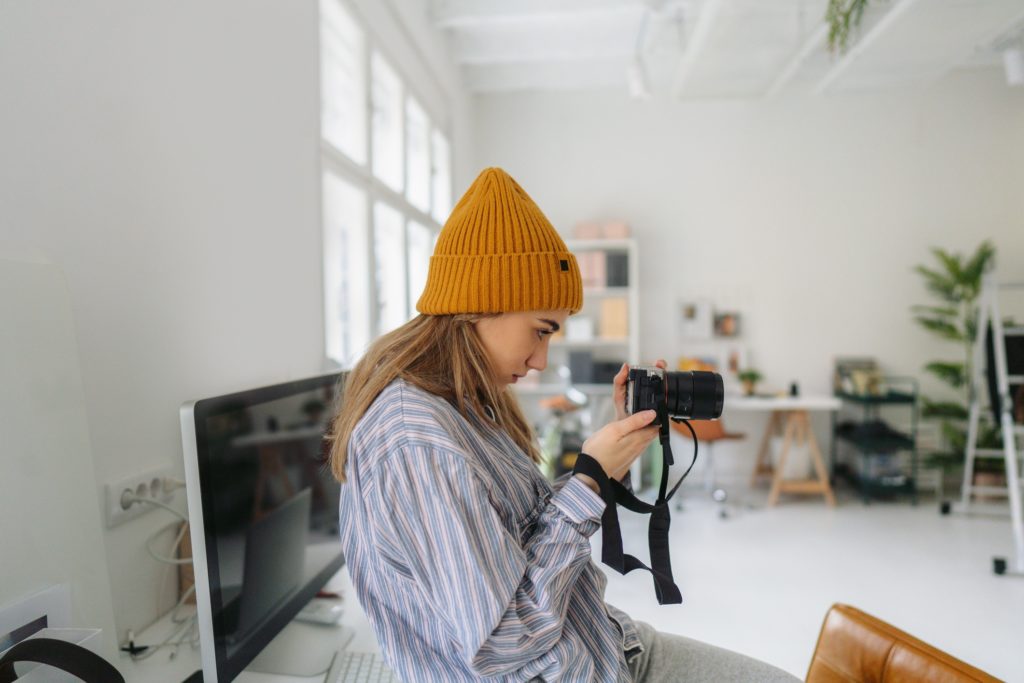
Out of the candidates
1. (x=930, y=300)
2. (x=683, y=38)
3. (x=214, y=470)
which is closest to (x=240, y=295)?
(x=214, y=470)

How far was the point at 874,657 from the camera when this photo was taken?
4.02ft

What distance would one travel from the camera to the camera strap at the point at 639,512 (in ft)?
2.94

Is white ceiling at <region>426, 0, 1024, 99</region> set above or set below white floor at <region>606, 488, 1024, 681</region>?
above

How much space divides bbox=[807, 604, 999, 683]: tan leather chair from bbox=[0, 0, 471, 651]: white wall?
140 centimetres

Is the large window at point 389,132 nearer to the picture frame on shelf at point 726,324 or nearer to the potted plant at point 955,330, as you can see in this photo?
the picture frame on shelf at point 726,324

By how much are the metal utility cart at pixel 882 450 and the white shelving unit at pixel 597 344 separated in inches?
60.7

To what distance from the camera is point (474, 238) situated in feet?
3.09

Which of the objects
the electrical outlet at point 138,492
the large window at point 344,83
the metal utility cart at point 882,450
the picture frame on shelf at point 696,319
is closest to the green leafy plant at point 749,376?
the picture frame on shelf at point 696,319

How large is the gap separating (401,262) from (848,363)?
3.53 m

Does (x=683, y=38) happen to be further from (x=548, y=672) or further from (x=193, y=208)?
(x=548, y=672)

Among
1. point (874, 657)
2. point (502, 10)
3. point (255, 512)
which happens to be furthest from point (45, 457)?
point (502, 10)

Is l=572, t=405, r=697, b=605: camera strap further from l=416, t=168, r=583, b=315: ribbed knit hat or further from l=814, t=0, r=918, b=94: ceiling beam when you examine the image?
l=814, t=0, r=918, b=94: ceiling beam

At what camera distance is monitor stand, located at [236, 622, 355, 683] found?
1.14m

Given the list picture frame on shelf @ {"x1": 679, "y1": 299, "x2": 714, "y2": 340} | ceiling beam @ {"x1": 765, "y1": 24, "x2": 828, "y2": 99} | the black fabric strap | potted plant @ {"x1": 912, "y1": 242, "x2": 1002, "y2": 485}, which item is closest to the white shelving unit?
picture frame on shelf @ {"x1": 679, "y1": 299, "x2": 714, "y2": 340}
